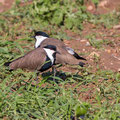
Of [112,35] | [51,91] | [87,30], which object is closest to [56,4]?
[87,30]

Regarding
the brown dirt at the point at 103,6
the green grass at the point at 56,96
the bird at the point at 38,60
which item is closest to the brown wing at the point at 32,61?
the bird at the point at 38,60

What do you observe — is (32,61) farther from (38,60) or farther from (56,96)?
(56,96)

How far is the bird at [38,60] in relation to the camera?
5.15 meters

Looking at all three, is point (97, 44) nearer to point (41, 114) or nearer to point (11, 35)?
point (11, 35)

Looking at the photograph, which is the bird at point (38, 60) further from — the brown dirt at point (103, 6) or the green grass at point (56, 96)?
the brown dirt at point (103, 6)

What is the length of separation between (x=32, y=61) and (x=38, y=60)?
A: 0.37 feet

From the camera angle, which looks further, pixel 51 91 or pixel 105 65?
pixel 105 65

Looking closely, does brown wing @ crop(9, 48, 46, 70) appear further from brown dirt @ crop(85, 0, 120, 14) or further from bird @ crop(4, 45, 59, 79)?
brown dirt @ crop(85, 0, 120, 14)

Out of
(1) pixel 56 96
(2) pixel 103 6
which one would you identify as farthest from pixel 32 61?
(2) pixel 103 6

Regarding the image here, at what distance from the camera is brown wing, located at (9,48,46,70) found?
5.17 metres

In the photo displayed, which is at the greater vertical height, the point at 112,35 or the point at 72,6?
the point at 72,6

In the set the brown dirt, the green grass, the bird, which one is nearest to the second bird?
the bird

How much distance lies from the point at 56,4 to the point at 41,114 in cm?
428

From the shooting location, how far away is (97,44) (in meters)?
6.88
